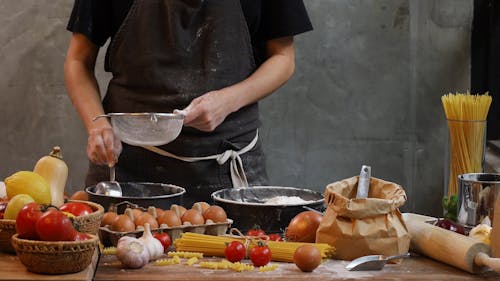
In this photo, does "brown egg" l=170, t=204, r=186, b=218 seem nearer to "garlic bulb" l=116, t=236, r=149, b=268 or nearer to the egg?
"garlic bulb" l=116, t=236, r=149, b=268

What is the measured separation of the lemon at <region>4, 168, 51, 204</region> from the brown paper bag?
0.78m

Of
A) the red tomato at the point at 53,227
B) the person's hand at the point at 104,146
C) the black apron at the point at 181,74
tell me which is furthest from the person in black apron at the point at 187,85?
the red tomato at the point at 53,227

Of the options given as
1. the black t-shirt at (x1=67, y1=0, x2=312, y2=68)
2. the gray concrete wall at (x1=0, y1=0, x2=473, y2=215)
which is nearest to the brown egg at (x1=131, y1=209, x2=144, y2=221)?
the black t-shirt at (x1=67, y1=0, x2=312, y2=68)

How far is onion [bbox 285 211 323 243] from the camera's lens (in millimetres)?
2461

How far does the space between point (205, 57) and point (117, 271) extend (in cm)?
137

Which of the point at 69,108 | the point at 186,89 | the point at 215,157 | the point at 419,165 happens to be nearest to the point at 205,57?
the point at 186,89

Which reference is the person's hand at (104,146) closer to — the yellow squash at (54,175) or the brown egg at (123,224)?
the yellow squash at (54,175)

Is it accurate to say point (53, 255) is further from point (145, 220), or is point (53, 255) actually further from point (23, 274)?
point (145, 220)

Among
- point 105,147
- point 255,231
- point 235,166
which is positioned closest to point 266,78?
point 235,166

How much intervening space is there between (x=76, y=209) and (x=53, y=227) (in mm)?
247

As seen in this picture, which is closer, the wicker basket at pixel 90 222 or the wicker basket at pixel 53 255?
the wicker basket at pixel 53 255

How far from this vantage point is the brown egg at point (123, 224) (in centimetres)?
239

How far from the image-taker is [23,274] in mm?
2014

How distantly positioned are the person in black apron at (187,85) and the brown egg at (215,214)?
71cm
